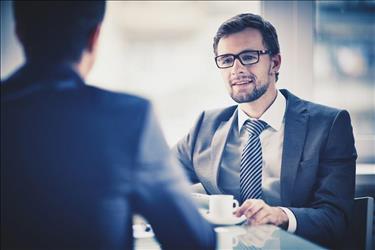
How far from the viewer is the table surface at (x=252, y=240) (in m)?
0.97

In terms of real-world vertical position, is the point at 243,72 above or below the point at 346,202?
above

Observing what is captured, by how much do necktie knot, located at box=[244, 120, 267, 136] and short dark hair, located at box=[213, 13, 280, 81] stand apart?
32 centimetres

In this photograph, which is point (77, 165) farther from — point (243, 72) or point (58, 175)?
point (243, 72)

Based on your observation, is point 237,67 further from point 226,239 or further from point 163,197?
point 163,197

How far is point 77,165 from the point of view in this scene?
0.57m

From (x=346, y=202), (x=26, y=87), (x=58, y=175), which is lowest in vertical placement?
(x=346, y=202)

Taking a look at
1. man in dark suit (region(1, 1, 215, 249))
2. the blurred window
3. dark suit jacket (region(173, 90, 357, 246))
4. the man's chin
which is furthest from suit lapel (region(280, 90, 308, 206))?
man in dark suit (region(1, 1, 215, 249))

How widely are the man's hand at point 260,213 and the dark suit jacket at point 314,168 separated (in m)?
0.07

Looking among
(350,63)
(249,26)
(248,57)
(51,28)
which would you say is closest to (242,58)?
(248,57)

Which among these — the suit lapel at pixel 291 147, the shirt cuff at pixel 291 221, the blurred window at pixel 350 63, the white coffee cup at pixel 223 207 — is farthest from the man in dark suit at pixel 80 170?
the blurred window at pixel 350 63

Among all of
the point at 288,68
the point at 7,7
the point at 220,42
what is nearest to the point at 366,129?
the point at 288,68

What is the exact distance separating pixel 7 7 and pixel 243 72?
1.08m

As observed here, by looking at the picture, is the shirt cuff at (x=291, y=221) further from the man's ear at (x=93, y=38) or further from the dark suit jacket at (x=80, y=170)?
the man's ear at (x=93, y=38)

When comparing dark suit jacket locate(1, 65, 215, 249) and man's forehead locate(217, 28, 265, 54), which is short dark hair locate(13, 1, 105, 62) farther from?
man's forehead locate(217, 28, 265, 54)
